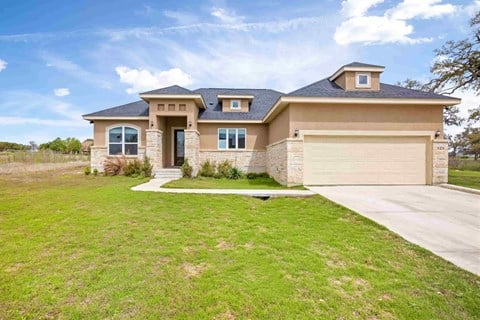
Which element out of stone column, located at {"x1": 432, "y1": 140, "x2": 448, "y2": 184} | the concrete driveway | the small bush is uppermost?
stone column, located at {"x1": 432, "y1": 140, "x2": 448, "y2": 184}

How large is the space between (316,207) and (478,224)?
12.0 feet

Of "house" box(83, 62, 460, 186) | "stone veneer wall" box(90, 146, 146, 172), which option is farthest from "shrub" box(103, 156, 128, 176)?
"house" box(83, 62, 460, 186)

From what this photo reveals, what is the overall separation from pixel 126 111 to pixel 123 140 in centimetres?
200

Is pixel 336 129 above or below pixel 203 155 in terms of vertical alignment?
above

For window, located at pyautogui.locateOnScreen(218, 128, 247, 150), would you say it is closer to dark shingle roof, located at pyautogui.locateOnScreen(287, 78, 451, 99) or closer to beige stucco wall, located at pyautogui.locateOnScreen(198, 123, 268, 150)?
beige stucco wall, located at pyautogui.locateOnScreen(198, 123, 268, 150)

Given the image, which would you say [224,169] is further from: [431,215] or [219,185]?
[431,215]

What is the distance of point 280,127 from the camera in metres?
13.2

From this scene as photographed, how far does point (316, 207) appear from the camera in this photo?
7.25 m

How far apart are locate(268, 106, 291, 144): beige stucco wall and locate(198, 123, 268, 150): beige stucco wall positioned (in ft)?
1.92

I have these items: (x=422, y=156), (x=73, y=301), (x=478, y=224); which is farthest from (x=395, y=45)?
(x=73, y=301)

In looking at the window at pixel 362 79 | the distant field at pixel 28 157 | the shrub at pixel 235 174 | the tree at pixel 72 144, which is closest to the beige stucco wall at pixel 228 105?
the shrub at pixel 235 174

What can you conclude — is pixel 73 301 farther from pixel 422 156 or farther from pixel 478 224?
pixel 422 156

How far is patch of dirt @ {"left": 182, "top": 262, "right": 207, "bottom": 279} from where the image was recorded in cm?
344

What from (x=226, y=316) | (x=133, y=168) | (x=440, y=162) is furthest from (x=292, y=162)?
(x=133, y=168)
